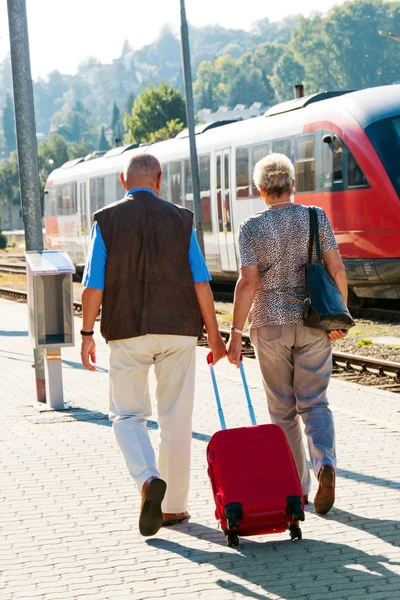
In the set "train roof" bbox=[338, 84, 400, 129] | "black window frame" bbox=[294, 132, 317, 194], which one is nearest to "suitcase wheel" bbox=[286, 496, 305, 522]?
"train roof" bbox=[338, 84, 400, 129]

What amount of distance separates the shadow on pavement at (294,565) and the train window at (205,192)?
18.7 m

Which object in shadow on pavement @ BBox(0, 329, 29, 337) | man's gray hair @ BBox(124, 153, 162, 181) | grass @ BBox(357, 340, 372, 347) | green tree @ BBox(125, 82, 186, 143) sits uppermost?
green tree @ BBox(125, 82, 186, 143)

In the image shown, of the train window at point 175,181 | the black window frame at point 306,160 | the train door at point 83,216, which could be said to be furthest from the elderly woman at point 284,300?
the train door at point 83,216

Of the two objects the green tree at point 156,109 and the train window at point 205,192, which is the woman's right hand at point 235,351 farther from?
the green tree at point 156,109

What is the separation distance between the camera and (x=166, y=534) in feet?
19.3

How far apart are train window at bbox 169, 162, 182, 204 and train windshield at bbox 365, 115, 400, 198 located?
8.33 metres

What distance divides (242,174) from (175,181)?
395cm

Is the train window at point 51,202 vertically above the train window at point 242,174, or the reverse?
the train window at point 242,174

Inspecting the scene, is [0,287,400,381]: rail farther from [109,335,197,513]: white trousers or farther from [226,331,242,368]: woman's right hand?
[109,335,197,513]: white trousers

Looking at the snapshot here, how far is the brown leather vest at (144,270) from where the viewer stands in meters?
5.88

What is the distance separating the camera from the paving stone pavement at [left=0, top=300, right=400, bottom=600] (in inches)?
193

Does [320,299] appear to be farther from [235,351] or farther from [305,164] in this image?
[305,164]

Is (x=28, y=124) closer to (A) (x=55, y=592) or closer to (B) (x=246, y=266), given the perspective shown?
(B) (x=246, y=266)

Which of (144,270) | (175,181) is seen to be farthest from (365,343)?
(175,181)
